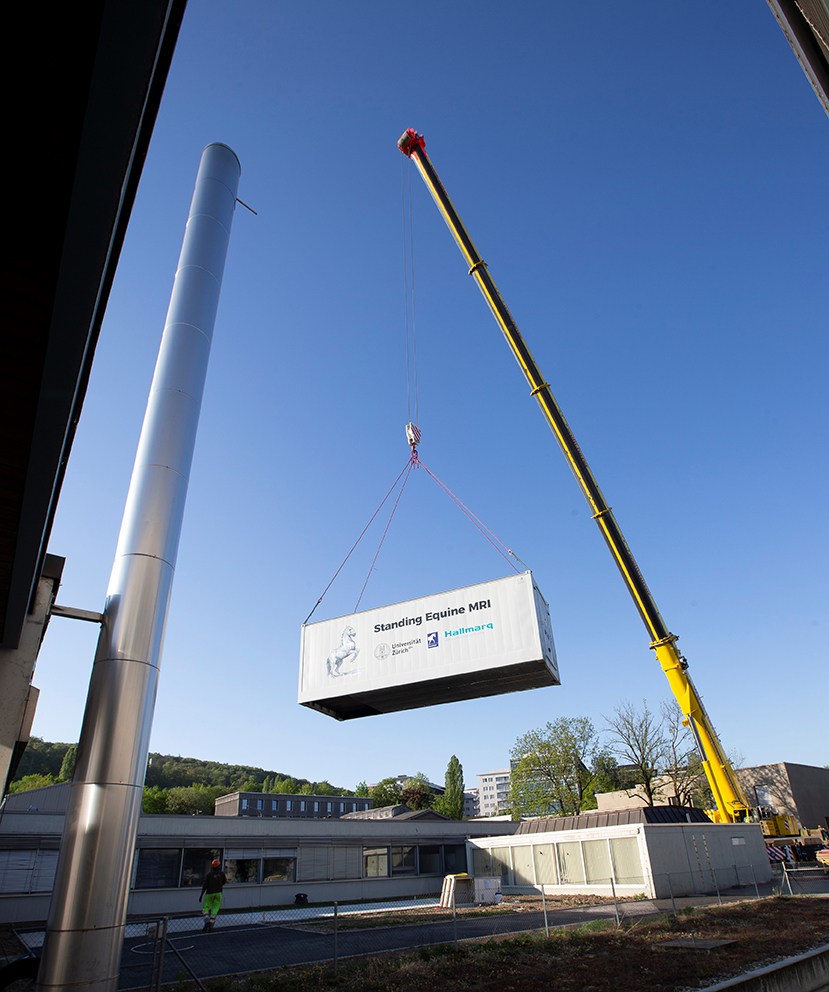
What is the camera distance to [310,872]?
24.0 m

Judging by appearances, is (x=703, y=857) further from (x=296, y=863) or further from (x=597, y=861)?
(x=296, y=863)

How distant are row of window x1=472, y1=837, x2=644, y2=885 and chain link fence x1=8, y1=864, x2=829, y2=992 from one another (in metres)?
0.36

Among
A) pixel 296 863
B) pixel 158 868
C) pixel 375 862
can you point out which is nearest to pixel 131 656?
pixel 158 868

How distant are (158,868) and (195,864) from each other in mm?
1315

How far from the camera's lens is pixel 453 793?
2913 inches

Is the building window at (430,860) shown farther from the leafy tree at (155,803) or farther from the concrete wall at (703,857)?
the leafy tree at (155,803)

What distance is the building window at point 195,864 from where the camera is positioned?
20859mm

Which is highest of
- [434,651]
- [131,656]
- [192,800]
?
[192,800]

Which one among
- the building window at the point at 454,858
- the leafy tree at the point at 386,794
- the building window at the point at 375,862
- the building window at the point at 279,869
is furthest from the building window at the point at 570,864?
the leafy tree at the point at 386,794

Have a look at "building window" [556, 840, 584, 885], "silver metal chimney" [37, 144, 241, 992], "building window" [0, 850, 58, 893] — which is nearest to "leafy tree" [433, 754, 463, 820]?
"building window" [556, 840, 584, 885]

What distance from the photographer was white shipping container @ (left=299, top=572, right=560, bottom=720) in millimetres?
14758

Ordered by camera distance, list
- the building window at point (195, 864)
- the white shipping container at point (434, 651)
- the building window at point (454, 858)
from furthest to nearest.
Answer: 1. the building window at point (454, 858)
2. the building window at point (195, 864)
3. the white shipping container at point (434, 651)

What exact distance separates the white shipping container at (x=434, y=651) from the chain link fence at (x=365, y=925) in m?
4.67

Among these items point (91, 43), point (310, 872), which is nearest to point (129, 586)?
point (91, 43)
